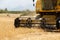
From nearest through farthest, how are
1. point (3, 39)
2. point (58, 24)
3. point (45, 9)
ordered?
point (3, 39), point (58, 24), point (45, 9)

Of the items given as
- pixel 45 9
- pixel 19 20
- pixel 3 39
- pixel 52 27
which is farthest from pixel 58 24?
pixel 3 39

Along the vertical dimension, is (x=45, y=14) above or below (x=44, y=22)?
above

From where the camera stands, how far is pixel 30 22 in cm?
2070

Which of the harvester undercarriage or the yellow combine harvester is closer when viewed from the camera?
the harvester undercarriage

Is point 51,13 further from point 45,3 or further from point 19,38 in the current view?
point 19,38

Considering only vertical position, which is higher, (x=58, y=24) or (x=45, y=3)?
(x=45, y=3)

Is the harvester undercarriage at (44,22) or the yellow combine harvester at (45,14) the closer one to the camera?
the harvester undercarriage at (44,22)

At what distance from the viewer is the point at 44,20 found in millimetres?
19891

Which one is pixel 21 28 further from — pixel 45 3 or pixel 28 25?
pixel 45 3

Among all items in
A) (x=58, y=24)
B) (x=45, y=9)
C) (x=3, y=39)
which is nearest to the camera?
(x=3, y=39)

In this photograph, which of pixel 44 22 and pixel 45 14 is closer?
pixel 44 22

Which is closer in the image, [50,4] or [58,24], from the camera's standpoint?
[58,24]

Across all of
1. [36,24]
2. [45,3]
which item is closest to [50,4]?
[45,3]

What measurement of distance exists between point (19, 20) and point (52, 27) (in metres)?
3.18
